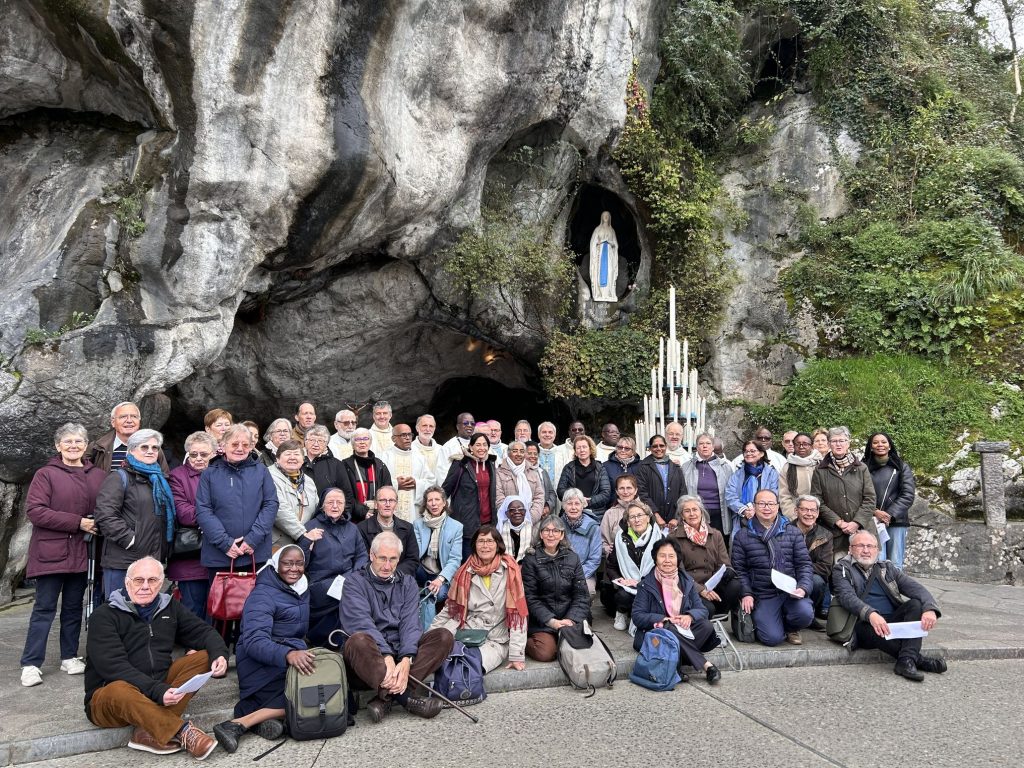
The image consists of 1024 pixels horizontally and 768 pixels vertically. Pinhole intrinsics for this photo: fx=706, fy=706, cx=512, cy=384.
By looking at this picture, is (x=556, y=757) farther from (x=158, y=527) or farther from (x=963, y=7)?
(x=963, y=7)

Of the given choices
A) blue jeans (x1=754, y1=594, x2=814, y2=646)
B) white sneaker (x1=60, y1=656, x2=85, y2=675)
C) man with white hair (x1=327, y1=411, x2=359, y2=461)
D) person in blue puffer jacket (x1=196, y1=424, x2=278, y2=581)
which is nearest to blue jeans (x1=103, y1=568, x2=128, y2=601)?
person in blue puffer jacket (x1=196, y1=424, x2=278, y2=581)

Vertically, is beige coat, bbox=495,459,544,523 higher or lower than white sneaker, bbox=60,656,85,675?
higher

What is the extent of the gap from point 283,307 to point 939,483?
9.93 meters

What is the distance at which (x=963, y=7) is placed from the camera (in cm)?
1639

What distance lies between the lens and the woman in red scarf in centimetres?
525

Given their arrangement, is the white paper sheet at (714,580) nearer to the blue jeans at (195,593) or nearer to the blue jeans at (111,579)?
the blue jeans at (195,593)

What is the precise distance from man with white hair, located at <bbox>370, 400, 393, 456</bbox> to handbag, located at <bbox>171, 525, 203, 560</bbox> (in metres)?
2.20

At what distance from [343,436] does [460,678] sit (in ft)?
9.37

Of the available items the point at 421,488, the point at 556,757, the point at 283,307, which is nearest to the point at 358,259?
the point at 283,307

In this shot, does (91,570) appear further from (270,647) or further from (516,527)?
(516,527)

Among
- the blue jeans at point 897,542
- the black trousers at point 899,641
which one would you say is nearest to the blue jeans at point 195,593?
the black trousers at point 899,641

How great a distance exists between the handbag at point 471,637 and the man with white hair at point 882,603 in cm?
291

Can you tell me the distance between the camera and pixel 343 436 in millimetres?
6824

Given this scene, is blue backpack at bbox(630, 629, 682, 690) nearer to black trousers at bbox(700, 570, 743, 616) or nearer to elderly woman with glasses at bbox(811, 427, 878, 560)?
black trousers at bbox(700, 570, 743, 616)
